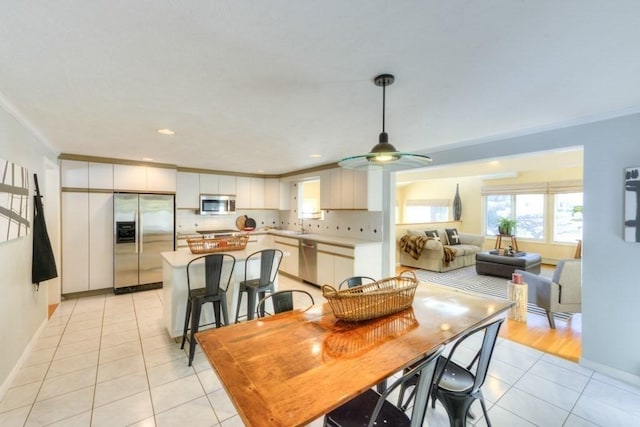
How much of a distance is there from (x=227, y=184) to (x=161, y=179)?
132cm

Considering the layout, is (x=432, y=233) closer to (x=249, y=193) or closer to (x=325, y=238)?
(x=325, y=238)

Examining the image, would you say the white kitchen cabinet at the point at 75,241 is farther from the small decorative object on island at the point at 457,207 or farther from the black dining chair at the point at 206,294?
the small decorative object on island at the point at 457,207

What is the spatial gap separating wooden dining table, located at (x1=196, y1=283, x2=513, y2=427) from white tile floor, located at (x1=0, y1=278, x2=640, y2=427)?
2.65 feet

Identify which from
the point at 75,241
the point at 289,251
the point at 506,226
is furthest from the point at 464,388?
the point at 506,226

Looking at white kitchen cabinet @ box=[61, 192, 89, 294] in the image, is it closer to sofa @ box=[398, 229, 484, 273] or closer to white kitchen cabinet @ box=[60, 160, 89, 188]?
white kitchen cabinet @ box=[60, 160, 89, 188]

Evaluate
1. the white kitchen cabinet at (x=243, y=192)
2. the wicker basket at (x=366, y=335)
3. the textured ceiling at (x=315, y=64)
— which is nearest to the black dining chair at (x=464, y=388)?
the wicker basket at (x=366, y=335)

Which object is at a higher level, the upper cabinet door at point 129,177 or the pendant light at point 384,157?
the upper cabinet door at point 129,177

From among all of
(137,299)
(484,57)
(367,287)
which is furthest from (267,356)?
(137,299)

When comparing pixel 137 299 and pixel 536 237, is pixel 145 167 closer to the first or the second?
pixel 137 299

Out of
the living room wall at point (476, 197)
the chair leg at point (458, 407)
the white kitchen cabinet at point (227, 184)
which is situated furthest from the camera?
the living room wall at point (476, 197)

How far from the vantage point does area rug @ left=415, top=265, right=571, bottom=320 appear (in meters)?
4.87

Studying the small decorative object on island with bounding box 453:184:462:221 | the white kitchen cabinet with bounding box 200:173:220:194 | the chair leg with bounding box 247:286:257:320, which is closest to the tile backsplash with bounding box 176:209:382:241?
the white kitchen cabinet with bounding box 200:173:220:194

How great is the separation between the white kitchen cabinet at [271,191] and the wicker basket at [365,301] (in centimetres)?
508

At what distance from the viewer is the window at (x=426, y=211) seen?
31.0 feet
